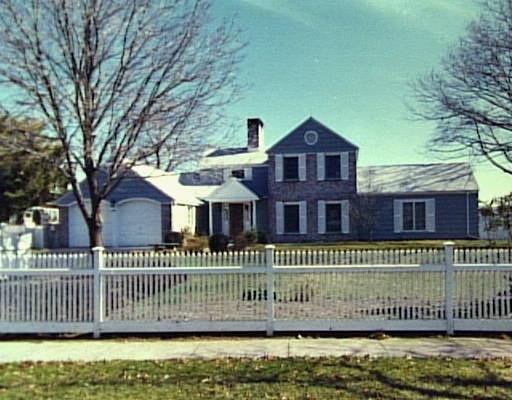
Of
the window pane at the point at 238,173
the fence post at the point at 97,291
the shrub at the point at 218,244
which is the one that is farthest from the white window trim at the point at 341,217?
the fence post at the point at 97,291

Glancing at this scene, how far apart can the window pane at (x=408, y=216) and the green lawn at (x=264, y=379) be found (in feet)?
82.4

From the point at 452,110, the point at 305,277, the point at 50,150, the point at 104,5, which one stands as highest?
the point at 104,5

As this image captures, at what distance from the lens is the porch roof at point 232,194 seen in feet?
106

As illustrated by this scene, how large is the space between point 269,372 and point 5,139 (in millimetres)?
7129

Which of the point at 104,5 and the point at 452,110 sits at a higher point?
the point at 104,5

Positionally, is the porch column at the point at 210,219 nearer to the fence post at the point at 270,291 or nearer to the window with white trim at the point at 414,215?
the window with white trim at the point at 414,215

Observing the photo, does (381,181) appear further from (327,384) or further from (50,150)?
(327,384)

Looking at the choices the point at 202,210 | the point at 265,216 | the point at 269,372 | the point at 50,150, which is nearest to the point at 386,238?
the point at 265,216

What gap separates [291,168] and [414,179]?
268 inches

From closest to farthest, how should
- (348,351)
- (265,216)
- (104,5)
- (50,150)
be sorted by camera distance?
(348,351), (104,5), (50,150), (265,216)

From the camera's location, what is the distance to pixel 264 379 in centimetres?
664

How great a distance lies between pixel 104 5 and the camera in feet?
36.2

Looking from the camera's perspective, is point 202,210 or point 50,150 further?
point 202,210

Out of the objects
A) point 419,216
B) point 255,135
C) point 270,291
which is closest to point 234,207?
point 255,135
